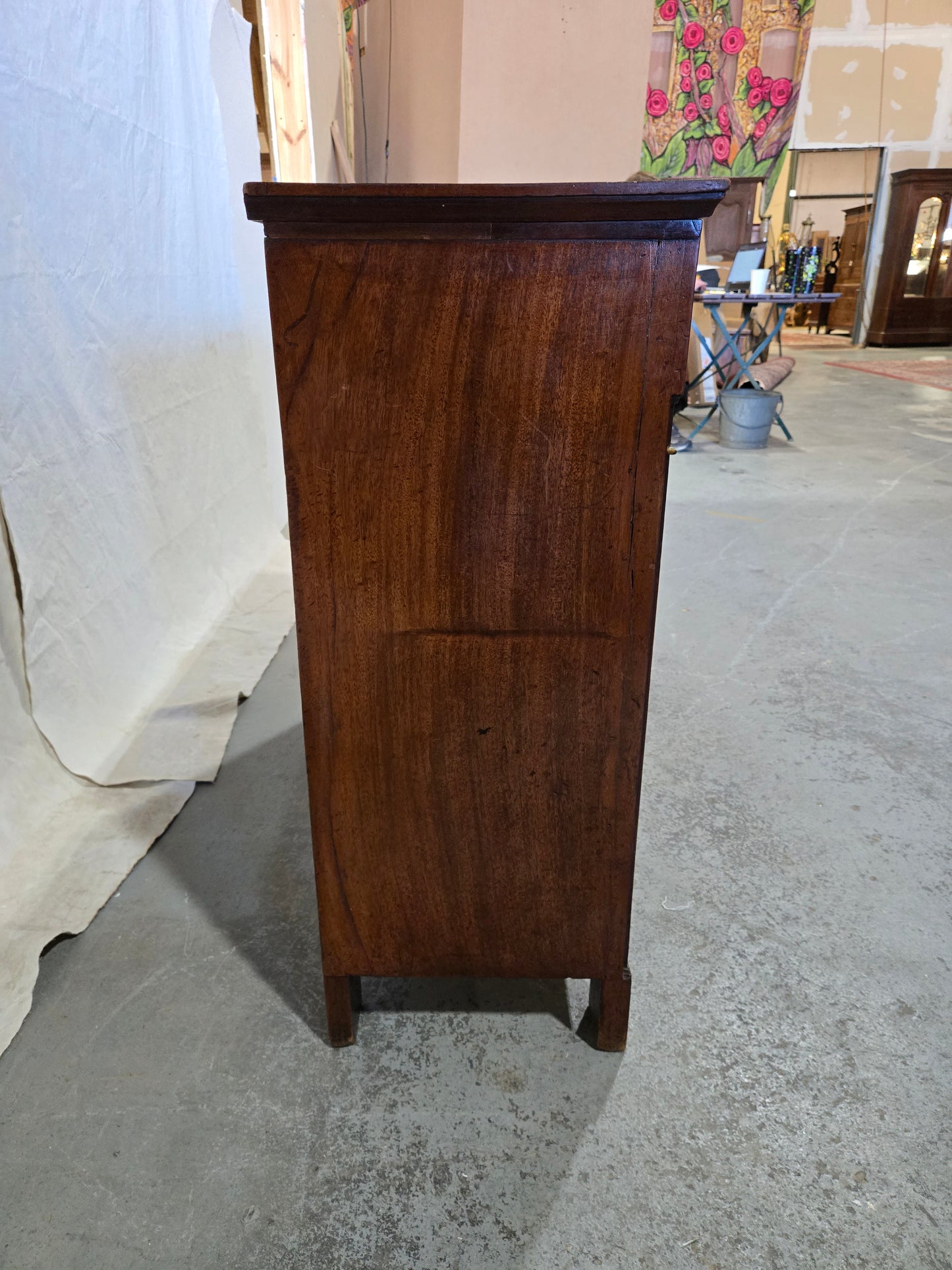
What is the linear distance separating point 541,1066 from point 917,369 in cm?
837

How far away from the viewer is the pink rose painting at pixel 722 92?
293 inches

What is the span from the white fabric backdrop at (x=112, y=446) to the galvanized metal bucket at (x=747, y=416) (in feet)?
9.78

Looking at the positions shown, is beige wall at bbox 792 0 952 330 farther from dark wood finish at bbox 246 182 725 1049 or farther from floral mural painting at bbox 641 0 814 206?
dark wood finish at bbox 246 182 725 1049

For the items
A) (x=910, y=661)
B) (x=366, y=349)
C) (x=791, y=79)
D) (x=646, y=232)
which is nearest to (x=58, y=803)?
(x=366, y=349)

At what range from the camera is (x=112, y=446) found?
164cm

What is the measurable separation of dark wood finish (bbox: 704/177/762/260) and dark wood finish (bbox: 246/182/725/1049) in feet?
23.8

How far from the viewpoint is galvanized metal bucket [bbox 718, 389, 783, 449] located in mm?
4445

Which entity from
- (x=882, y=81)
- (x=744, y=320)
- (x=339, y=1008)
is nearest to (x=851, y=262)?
(x=882, y=81)

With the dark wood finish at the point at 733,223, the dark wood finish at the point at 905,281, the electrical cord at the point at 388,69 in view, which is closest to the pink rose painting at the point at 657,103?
the dark wood finish at the point at 733,223

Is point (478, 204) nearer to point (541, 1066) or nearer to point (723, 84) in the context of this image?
point (541, 1066)

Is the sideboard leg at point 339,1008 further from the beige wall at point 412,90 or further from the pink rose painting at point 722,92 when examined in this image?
the pink rose painting at point 722,92

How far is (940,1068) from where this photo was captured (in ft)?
3.25

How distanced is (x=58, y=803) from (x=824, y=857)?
1320 mm

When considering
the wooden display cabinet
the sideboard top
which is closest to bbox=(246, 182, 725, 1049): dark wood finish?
the sideboard top
